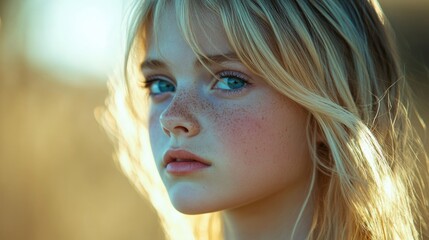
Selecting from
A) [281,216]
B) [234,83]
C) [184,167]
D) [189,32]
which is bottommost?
[281,216]

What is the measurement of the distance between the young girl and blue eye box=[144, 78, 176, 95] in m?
0.02

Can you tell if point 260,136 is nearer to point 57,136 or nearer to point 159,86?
point 159,86

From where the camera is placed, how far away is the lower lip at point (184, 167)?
2039 millimetres

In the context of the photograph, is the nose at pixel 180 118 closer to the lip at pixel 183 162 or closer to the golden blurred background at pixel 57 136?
the lip at pixel 183 162

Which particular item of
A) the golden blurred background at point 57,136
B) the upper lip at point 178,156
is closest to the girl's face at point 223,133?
the upper lip at point 178,156

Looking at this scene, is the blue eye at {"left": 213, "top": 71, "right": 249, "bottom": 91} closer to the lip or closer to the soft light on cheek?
the soft light on cheek

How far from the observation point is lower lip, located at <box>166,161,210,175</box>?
204 centimetres

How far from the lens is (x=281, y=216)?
6.97ft

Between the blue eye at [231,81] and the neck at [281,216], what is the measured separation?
27 centimetres

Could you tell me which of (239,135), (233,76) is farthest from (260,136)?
(233,76)

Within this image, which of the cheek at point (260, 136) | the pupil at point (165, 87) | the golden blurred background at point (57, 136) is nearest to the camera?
the cheek at point (260, 136)

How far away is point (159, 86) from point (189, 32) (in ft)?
0.69

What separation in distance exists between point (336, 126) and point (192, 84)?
0.34 meters

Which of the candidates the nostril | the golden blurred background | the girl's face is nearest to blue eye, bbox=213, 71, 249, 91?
the girl's face
